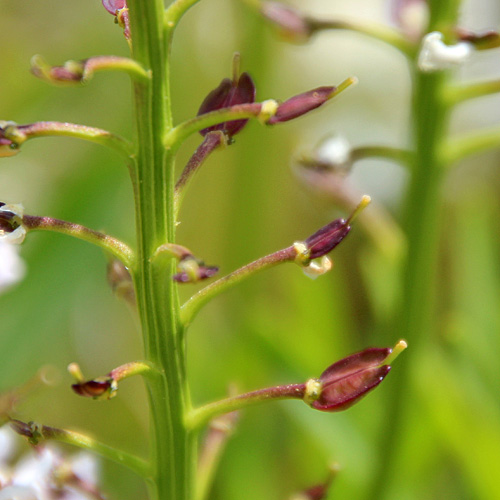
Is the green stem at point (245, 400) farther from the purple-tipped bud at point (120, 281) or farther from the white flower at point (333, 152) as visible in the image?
→ the white flower at point (333, 152)

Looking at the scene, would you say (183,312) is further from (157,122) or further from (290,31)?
(290,31)

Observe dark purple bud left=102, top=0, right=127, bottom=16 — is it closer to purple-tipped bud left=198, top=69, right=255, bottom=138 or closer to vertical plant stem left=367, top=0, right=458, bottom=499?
purple-tipped bud left=198, top=69, right=255, bottom=138

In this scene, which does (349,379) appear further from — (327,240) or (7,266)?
(7,266)

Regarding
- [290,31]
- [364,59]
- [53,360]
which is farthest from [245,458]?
[364,59]

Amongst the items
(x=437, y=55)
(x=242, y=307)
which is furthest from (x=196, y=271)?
(x=242, y=307)

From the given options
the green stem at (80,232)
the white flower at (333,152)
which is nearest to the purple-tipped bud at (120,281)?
the green stem at (80,232)
